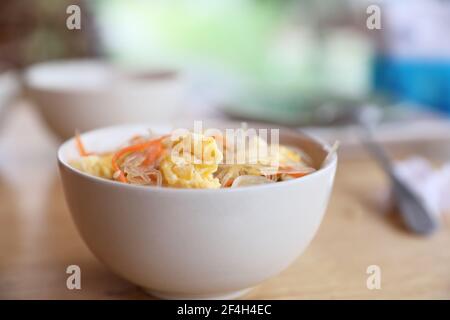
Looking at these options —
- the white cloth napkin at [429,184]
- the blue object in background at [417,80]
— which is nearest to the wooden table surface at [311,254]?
the white cloth napkin at [429,184]

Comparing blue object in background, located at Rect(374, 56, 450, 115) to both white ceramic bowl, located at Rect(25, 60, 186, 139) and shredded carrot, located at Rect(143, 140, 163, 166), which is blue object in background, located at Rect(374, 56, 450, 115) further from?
shredded carrot, located at Rect(143, 140, 163, 166)

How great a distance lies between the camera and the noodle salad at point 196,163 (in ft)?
1.68

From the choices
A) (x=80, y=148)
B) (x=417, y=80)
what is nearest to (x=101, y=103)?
(x=80, y=148)

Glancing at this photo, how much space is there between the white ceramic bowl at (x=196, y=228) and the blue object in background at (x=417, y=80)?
105 centimetres

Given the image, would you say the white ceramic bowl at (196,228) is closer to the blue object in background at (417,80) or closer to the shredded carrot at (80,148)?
the shredded carrot at (80,148)

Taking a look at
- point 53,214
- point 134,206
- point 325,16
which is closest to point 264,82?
point 53,214

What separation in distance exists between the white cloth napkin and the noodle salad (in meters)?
0.29

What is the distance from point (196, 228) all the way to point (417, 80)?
4.26ft

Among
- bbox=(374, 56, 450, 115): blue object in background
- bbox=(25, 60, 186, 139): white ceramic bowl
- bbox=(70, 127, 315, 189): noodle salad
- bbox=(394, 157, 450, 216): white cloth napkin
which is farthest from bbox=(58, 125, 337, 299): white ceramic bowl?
bbox=(374, 56, 450, 115): blue object in background

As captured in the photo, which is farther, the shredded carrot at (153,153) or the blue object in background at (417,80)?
the blue object in background at (417,80)

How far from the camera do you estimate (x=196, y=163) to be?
512 mm

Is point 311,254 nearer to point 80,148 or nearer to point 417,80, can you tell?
point 80,148

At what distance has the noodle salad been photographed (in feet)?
1.68

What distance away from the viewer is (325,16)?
3.52 meters
